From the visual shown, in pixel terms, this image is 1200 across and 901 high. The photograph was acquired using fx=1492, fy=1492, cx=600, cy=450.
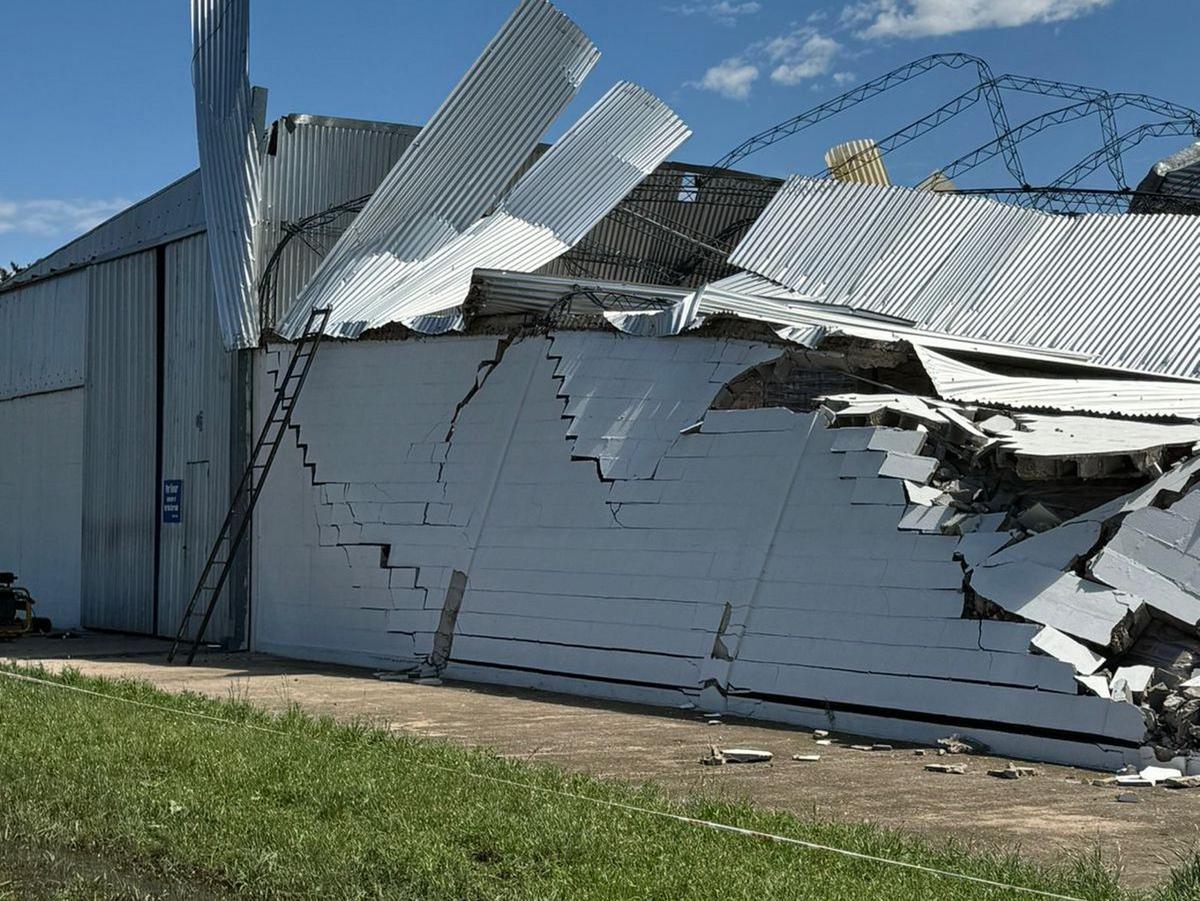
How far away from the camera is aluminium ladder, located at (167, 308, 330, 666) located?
17641mm

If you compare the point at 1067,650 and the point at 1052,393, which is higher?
the point at 1052,393

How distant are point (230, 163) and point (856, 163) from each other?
455 inches

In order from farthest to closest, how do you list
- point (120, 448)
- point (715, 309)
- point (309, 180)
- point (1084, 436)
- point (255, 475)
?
point (120, 448) < point (309, 180) < point (255, 475) < point (715, 309) < point (1084, 436)

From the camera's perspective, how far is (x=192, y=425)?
20516 mm

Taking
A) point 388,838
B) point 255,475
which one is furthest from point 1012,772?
point 255,475

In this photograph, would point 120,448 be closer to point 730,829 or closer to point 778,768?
point 778,768

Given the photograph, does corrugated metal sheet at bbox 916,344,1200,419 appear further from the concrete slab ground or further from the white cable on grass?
the white cable on grass

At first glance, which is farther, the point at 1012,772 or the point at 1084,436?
the point at 1084,436

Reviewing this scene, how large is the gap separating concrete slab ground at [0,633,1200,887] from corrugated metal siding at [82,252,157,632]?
19.0 feet

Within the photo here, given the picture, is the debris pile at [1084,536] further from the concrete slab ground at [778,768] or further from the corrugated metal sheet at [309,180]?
the corrugated metal sheet at [309,180]

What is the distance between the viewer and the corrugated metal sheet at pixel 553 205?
704 inches

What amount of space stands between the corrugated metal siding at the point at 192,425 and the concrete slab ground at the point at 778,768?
4.11m

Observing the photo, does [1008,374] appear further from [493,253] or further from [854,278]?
[493,253]

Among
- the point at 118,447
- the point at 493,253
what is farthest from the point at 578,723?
the point at 118,447
